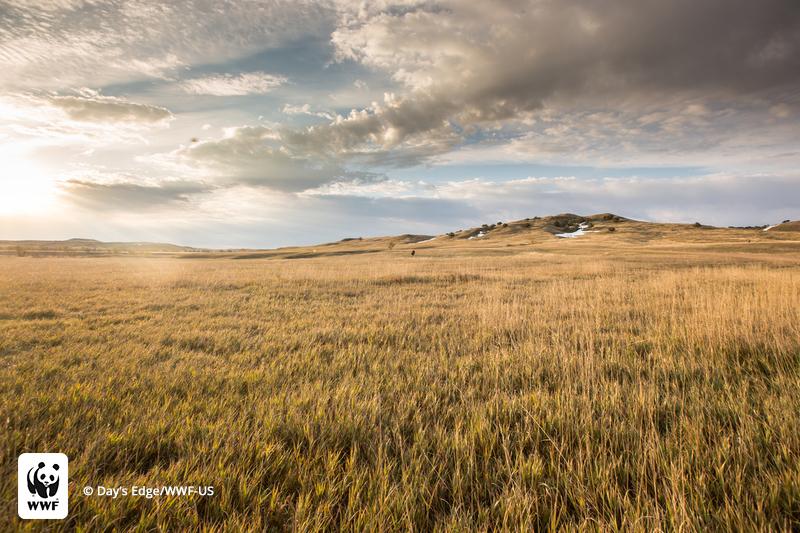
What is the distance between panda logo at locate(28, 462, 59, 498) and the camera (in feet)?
6.73

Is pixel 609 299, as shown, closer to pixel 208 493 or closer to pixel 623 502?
pixel 623 502

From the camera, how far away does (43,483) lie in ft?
6.82

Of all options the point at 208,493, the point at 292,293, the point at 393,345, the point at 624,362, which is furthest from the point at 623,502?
the point at 292,293

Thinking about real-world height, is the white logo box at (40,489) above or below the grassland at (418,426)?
above

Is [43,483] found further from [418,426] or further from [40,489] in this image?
[418,426]

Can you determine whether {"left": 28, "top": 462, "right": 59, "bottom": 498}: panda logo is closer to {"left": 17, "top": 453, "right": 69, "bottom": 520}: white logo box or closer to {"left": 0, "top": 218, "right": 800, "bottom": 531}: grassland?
{"left": 17, "top": 453, "right": 69, "bottom": 520}: white logo box

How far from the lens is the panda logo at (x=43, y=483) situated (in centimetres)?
205

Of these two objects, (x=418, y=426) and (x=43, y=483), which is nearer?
(x=43, y=483)

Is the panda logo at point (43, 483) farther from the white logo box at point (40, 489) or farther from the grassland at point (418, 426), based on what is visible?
the grassland at point (418, 426)

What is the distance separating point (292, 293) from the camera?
13.2 metres

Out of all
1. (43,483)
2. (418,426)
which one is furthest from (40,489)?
(418,426)

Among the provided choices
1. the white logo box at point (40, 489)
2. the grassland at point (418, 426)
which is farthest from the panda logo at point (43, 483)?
the grassland at point (418, 426)

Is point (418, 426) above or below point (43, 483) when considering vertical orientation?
below

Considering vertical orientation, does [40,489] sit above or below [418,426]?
above
